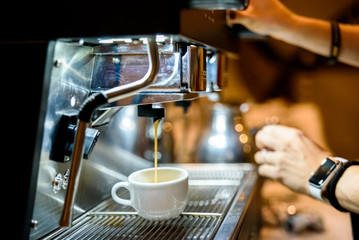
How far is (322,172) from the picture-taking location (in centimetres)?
94


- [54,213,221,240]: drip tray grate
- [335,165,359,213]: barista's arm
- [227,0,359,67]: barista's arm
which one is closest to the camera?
[54,213,221,240]: drip tray grate

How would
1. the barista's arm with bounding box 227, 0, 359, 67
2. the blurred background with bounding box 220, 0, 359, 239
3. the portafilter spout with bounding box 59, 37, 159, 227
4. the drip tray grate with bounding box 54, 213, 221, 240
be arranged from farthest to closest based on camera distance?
the blurred background with bounding box 220, 0, 359, 239 < the barista's arm with bounding box 227, 0, 359, 67 < the drip tray grate with bounding box 54, 213, 221, 240 < the portafilter spout with bounding box 59, 37, 159, 227

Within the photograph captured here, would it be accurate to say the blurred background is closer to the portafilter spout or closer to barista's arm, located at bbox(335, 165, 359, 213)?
barista's arm, located at bbox(335, 165, 359, 213)

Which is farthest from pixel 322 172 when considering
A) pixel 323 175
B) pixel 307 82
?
pixel 307 82

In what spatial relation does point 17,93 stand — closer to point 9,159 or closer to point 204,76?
point 9,159

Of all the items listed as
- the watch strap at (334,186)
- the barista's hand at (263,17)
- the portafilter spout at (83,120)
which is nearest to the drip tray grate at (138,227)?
the portafilter spout at (83,120)

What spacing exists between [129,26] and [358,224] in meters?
0.83

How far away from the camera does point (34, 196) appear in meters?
0.58

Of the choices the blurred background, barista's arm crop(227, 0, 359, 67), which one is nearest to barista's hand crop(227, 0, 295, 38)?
barista's arm crop(227, 0, 359, 67)

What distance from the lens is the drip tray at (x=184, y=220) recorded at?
0.69 metres

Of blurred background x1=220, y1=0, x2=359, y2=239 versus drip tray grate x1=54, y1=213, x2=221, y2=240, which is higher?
blurred background x1=220, y1=0, x2=359, y2=239

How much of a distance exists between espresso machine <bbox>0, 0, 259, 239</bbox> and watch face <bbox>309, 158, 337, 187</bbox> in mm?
177

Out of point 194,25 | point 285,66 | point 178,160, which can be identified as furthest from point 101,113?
point 285,66

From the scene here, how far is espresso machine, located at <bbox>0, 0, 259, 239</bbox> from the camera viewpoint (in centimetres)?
53
